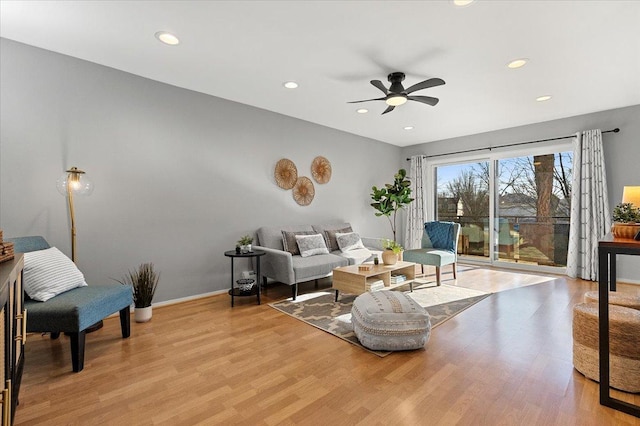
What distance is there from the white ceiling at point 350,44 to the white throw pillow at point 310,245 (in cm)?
191

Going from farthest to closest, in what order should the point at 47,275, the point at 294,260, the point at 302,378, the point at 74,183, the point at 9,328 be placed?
the point at 294,260
the point at 74,183
the point at 47,275
the point at 302,378
the point at 9,328

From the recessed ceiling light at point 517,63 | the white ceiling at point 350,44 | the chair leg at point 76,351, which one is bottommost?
the chair leg at point 76,351

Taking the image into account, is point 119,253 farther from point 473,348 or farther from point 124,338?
point 473,348

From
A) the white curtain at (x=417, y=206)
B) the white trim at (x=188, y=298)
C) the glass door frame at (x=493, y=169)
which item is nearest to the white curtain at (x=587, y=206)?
the glass door frame at (x=493, y=169)

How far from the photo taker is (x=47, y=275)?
2273mm

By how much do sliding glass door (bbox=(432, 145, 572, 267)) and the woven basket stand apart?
3.84m

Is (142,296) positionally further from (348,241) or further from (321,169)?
(321,169)

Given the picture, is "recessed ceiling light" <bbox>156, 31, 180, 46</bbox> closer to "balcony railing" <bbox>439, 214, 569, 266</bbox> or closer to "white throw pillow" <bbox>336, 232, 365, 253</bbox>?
"white throw pillow" <bbox>336, 232, 365, 253</bbox>

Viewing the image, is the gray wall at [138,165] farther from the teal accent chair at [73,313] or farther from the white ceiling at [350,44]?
the teal accent chair at [73,313]

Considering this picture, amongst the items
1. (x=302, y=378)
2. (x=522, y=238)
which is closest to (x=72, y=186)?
(x=302, y=378)

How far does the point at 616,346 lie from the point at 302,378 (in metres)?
1.95

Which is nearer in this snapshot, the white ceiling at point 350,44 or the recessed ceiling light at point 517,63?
the white ceiling at point 350,44

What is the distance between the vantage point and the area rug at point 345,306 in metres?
2.92

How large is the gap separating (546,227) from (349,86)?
4345 millimetres
